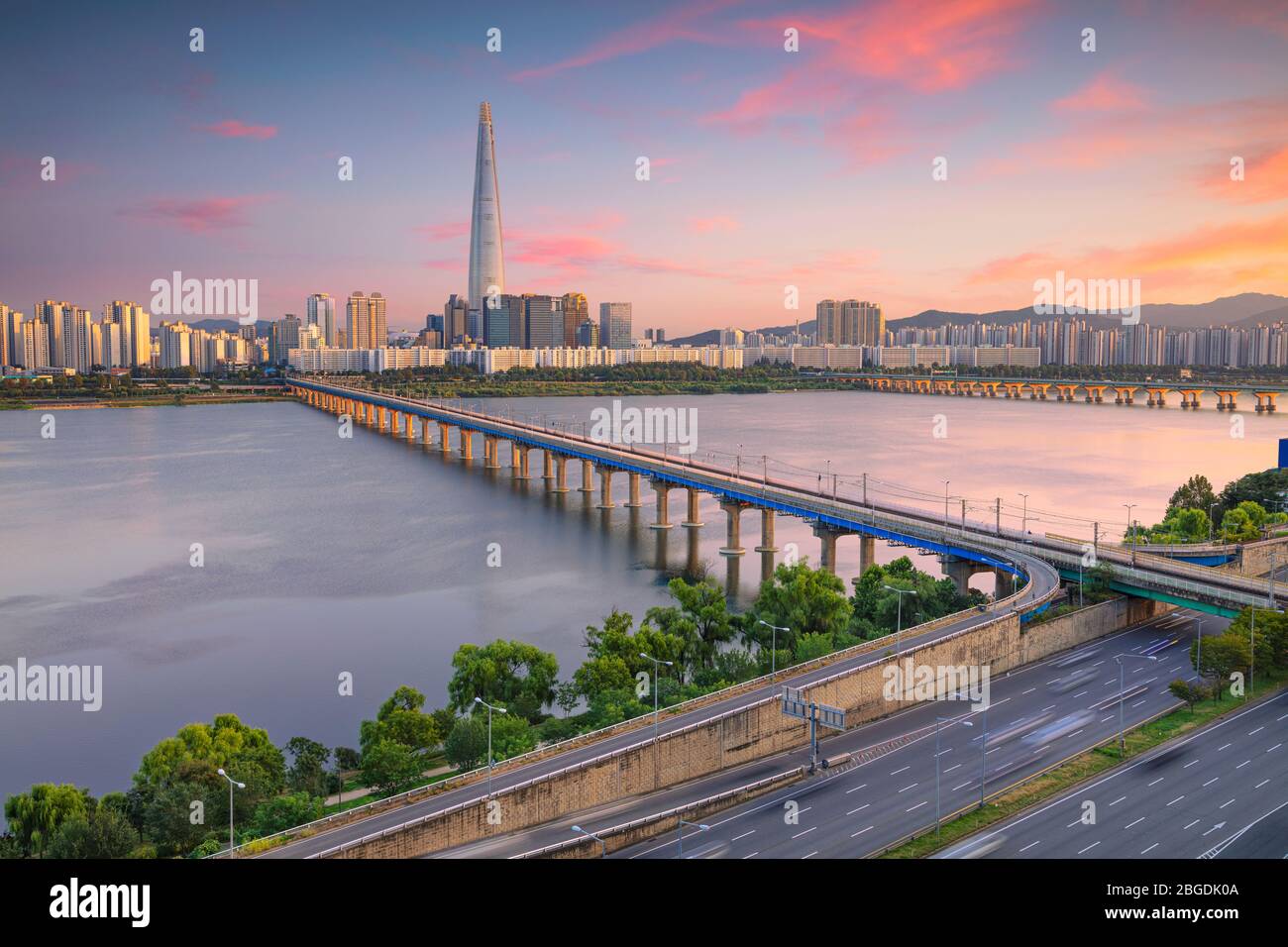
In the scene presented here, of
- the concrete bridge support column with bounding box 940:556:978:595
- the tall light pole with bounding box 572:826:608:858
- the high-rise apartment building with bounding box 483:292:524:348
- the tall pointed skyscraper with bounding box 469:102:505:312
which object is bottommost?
the tall light pole with bounding box 572:826:608:858

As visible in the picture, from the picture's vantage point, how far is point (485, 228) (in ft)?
409

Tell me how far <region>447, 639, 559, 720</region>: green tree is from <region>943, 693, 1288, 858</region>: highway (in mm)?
6464

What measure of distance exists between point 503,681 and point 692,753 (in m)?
3.93

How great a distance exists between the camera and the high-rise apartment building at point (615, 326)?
14812 centimetres

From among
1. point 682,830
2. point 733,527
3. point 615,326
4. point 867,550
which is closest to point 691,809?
point 682,830

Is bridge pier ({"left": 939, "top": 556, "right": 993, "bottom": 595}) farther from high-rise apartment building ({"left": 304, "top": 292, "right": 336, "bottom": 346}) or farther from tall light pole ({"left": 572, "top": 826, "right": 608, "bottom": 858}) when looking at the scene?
high-rise apartment building ({"left": 304, "top": 292, "right": 336, "bottom": 346})

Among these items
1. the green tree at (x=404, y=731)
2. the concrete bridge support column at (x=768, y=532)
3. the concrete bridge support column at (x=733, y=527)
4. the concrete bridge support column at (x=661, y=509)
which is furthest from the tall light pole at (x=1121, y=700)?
the concrete bridge support column at (x=661, y=509)

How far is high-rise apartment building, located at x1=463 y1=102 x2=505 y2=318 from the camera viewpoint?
11719cm

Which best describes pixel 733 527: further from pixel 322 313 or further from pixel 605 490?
pixel 322 313

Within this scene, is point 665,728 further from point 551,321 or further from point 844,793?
point 551,321

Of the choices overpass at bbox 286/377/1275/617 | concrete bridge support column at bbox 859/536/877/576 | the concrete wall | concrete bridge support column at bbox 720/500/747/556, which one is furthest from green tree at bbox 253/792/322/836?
concrete bridge support column at bbox 720/500/747/556
